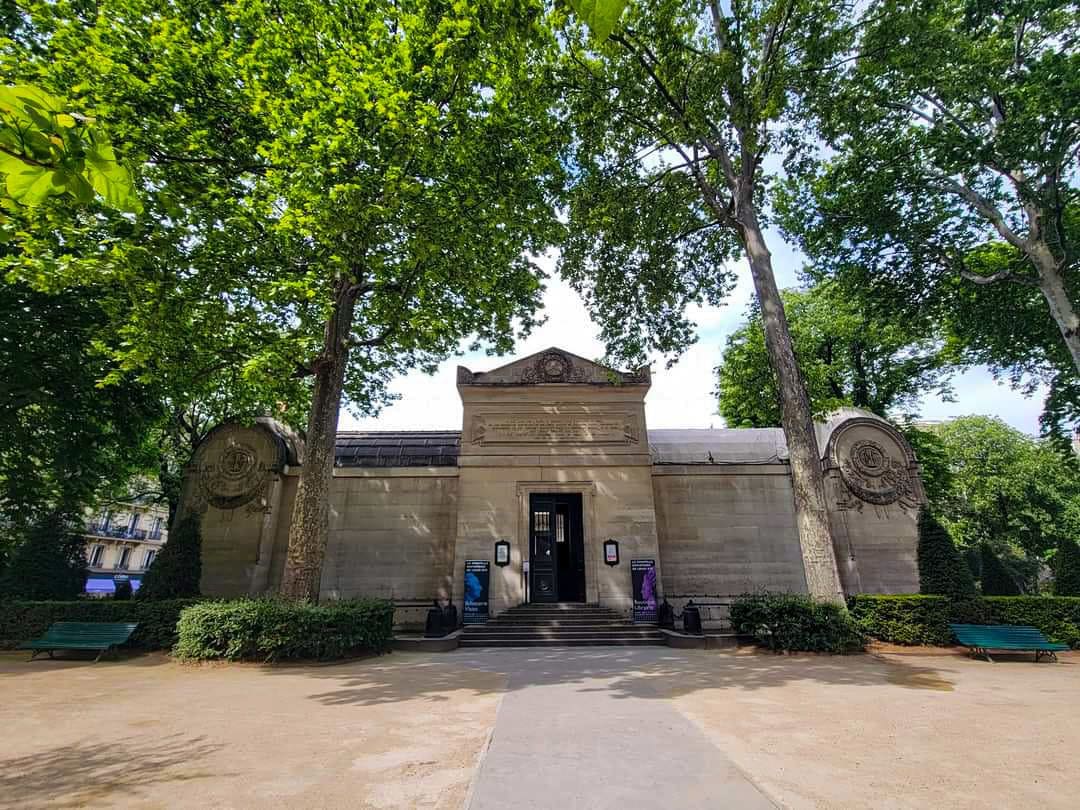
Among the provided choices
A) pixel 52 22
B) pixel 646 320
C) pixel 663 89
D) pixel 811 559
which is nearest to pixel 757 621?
Answer: pixel 811 559

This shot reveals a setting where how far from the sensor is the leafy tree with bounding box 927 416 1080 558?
1256 inches

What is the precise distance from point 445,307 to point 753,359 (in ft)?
58.7

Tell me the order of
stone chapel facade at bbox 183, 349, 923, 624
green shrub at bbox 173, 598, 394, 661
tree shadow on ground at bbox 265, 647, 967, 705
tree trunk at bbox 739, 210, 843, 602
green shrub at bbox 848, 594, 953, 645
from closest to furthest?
tree shadow on ground at bbox 265, 647, 967, 705
green shrub at bbox 173, 598, 394, 661
tree trunk at bbox 739, 210, 843, 602
green shrub at bbox 848, 594, 953, 645
stone chapel facade at bbox 183, 349, 923, 624

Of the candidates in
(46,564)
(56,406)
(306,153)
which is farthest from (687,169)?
(46,564)

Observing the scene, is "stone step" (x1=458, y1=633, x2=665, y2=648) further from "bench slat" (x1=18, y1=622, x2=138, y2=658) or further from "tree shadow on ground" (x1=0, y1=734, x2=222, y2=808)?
"tree shadow on ground" (x1=0, y1=734, x2=222, y2=808)

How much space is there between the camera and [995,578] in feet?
52.7

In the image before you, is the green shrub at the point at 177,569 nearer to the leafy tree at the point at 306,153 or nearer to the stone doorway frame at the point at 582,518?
the leafy tree at the point at 306,153

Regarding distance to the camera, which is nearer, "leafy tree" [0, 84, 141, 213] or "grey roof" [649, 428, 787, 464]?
"leafy tree" [0, 84, 141, 213]

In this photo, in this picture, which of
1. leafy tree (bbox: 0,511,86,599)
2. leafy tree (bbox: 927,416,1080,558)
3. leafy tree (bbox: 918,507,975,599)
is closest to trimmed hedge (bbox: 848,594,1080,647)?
leafy tree (bbox: 918,507,975,599)

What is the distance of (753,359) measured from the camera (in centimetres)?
2523

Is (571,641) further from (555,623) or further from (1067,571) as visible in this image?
(1067,571)

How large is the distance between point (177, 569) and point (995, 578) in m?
26.1

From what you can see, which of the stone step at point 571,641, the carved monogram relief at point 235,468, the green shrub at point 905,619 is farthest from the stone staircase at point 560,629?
the carved monogram relief at point 235,468

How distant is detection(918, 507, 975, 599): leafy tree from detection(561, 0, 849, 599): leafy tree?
428 cm
